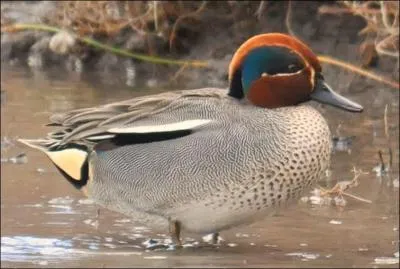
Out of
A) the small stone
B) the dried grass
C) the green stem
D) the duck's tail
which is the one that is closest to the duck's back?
the duck's tail

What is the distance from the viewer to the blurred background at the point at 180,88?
16.8 ft

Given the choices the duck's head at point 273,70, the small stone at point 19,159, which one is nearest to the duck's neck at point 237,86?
the duck's head at point 273,70

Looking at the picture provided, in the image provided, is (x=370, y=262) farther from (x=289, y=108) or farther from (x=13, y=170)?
(x=13, y=170)

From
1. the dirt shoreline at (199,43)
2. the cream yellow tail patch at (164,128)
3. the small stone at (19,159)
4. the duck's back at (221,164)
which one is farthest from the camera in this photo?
the dirt shoreline at (199,43)

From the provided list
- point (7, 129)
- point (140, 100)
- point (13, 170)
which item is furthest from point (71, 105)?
point (140, 100)

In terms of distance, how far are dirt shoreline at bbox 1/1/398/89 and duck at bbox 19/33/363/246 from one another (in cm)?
424

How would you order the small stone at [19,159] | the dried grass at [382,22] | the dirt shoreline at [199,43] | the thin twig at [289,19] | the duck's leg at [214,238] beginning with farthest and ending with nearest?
1. the dirt shoreline at [199,43]
2. the thin twig at [289,19]
3. the dried grass at [382,22]
4. the small stone at [19,159]
5. the duck's leg at [214,238]

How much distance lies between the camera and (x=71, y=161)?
17.1ft

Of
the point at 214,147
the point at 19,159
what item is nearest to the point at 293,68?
the point at 214,147

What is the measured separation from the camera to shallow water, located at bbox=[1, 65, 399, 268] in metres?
4.92

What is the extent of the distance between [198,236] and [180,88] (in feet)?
12.8

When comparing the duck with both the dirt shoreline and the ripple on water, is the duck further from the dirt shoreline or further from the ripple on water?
the dirt shoreline

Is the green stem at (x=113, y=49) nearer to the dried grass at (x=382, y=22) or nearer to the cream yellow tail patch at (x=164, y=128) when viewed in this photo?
the dried grass at (x=382, y=22)

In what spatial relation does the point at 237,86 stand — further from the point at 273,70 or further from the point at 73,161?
the point at 73,161
